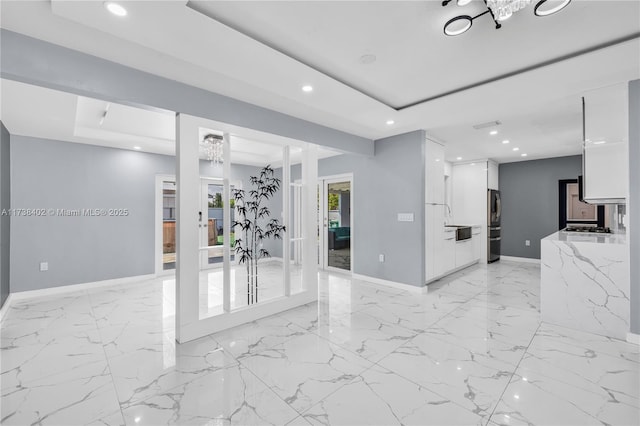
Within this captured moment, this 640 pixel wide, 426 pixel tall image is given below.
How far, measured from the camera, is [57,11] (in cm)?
171

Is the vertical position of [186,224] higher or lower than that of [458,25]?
lower

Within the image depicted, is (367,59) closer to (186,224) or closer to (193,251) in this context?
(186,224)

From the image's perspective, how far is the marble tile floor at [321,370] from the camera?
1795 millimetres

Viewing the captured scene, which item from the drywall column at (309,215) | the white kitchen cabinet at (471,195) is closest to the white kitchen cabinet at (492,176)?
the white kitchen cabinet at (471,195)

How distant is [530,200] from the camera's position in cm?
668

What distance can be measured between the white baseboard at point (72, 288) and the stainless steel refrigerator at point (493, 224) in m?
7.29

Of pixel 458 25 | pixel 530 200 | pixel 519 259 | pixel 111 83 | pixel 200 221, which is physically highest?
pixel 458 25

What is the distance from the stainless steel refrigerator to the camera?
6.51 metres

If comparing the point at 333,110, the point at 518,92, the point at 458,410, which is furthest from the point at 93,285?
A: the point at 518,92

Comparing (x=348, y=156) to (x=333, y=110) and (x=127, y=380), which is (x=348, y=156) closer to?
(x=333, y=110)

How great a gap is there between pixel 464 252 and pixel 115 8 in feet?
20.9

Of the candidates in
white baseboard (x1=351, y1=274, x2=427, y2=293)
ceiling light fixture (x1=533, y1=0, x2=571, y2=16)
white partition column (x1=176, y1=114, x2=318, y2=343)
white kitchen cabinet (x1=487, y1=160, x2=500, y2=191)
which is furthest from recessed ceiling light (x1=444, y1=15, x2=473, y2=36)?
white kitchen cabinet (x1=487, y1=160, x2=500, y2=191)

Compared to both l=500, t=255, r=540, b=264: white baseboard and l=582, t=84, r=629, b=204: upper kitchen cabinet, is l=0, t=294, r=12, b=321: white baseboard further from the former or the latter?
l=500, t=255, r=540, b=264: white baseboard

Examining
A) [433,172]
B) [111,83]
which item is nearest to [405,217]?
[433,172]
